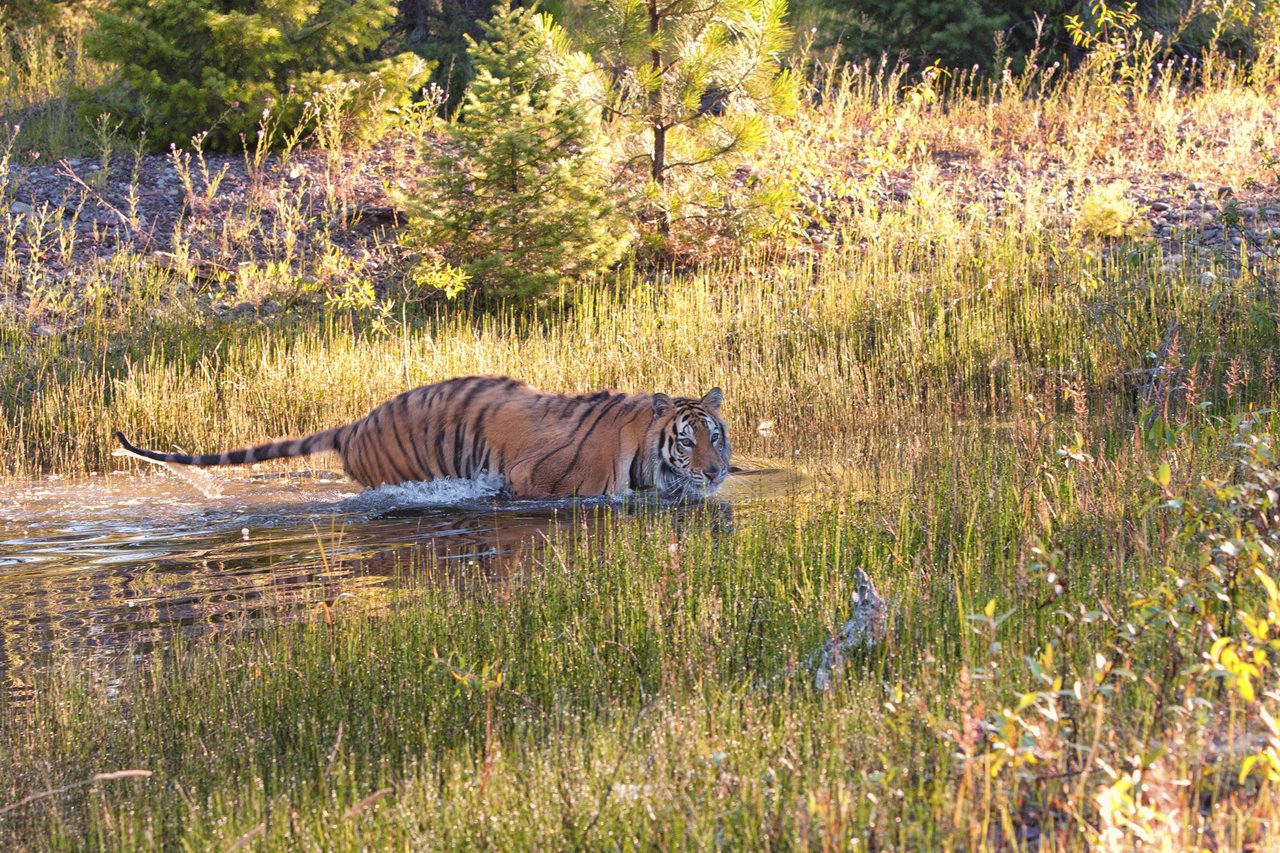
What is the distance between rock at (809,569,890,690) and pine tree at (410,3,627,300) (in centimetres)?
821

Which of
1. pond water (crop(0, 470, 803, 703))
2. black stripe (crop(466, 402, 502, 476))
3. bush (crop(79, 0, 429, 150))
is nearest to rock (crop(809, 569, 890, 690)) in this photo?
pond water (crop(0, 470, 803, 703))

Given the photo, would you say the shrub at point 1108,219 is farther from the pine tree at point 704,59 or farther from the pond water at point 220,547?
the pond water at point 220,547

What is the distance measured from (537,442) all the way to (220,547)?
210 centimetres

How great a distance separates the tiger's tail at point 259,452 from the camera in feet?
25.0

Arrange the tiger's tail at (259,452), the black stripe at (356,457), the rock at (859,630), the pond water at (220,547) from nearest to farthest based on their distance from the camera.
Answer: the rock at (859,630) < the pond water at (220,547) < the tiger's tail at (259,452) < the black stripe at (356,457)

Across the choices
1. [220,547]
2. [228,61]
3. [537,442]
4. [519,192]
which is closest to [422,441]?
[537,442]

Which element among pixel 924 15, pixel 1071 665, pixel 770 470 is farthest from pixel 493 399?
pixel 924 15

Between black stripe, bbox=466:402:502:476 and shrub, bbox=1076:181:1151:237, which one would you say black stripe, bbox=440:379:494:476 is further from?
shrub, bbox=1076:181:1151:237

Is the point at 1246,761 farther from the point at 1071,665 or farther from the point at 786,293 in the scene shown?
the point at 786,293

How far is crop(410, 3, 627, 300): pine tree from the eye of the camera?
12297mm

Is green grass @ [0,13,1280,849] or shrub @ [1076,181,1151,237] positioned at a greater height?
shrub @ [1076,181,1151,237]

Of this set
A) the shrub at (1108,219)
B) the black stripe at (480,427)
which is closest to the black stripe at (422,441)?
the black stripe at (480,427)

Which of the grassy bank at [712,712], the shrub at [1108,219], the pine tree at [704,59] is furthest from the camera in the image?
the pine tree at [704,59]

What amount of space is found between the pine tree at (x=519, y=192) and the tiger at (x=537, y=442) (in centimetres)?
379
